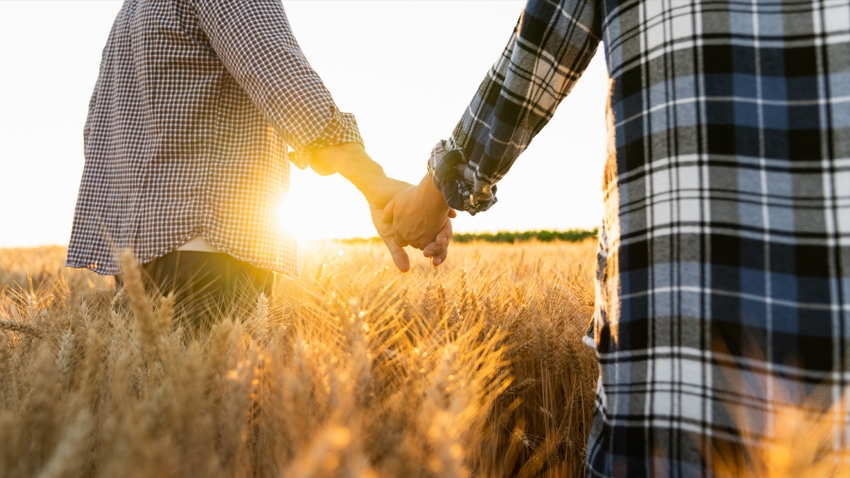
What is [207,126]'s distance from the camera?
1.63m

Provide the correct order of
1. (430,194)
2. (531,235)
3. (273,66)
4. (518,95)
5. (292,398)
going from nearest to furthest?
1. (292,398)
2. (518,95)
3. (273,66)
4. (430,194)
5. (531,235)

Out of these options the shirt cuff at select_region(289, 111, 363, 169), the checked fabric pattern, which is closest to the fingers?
the shirt cuff at select_region(289, 111, 363, 169)

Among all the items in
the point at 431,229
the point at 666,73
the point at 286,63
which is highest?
the point at 286,63

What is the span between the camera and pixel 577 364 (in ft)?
4.50

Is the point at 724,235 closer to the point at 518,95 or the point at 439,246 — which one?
the point at 518,95

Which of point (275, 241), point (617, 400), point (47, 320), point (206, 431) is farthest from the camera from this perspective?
point (275, 241)

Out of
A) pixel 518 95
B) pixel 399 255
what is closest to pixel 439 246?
pixel 399 255

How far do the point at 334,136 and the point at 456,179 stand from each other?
458mm

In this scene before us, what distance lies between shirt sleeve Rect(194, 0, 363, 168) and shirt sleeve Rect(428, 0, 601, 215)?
40cm

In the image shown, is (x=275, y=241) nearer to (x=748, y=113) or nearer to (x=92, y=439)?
(x=92, y=439)

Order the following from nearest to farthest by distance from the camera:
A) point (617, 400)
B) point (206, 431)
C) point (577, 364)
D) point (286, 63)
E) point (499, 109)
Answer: point (206, 431) → point (617, 400) → point (499, 109) → point (577, 364) → point (286, 63)

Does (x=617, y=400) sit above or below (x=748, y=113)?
below

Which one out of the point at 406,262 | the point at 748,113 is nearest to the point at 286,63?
the point at 406,262

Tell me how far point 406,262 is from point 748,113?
1451 mm
